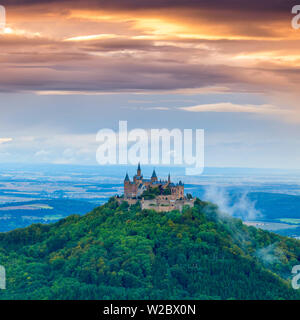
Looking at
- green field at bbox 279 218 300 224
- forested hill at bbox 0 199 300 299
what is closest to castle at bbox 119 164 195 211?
forested hill at bbox 0 199 300 299

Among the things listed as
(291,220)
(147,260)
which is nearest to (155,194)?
(147,260)

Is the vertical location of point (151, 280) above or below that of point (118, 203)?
below

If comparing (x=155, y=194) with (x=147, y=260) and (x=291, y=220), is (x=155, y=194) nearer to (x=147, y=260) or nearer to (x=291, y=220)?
(x=147, y=260)

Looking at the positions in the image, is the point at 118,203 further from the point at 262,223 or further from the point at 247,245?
the point at 262,223

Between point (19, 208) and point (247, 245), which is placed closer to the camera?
point (247, 245)

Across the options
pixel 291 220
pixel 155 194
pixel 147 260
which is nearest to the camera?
pixel 147 260
